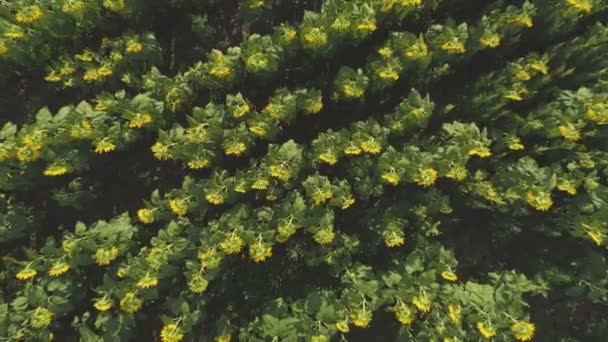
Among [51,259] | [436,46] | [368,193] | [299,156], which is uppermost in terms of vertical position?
[436,46]

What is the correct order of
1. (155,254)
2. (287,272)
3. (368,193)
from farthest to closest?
1. (287,272)
2. (368,193)
3. (155,254)

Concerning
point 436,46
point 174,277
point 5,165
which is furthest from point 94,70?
point 436,46

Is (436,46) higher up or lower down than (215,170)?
higher up

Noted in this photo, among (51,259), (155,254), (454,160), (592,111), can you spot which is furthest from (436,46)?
(51,259)

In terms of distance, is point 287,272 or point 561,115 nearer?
point 561,115

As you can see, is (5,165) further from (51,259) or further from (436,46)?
(436,46)

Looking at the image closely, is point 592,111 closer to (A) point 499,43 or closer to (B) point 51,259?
(A) point 499,43

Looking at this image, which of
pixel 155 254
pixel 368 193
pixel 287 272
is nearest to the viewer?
pixel 155 254
